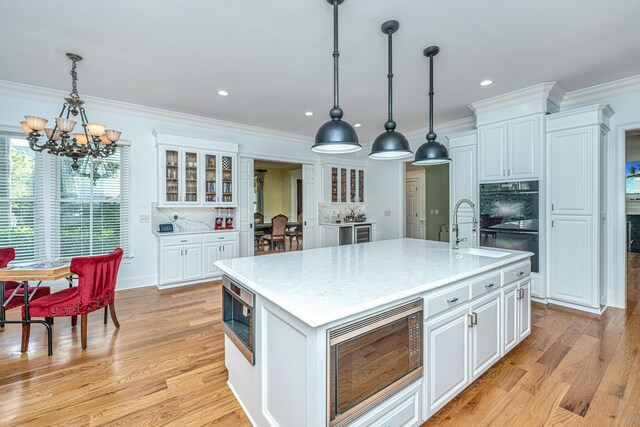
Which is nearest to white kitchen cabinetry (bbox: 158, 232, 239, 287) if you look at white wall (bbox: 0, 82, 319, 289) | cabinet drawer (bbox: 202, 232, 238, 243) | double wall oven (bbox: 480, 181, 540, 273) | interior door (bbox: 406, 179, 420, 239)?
cabinet drawer (bbox: 202, 232, 238, 243)

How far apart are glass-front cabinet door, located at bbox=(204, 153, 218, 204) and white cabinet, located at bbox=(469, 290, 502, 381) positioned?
4.29 meters

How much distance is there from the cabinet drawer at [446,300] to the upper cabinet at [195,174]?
4182 millimetres

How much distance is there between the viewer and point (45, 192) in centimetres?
394

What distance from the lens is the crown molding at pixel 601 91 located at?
3.47 metres

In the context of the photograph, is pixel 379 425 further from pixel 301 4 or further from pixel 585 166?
pixel 585 166

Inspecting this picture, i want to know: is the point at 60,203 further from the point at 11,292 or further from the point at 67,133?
the point at 67,133

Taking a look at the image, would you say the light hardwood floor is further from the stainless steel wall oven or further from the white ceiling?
the white ceiling

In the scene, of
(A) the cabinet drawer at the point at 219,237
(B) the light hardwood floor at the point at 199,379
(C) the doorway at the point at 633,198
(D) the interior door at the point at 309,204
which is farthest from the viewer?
(C) the doorway at the point at 633,198

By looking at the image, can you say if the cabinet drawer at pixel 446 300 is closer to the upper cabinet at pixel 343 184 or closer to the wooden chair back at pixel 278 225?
the upper cabinet at pixel 343 184

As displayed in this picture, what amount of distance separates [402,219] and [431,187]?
1.65m

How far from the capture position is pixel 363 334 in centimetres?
137

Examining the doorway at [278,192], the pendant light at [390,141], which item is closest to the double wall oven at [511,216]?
the pendant light at [390,141]

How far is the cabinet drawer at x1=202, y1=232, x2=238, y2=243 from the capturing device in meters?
4.82

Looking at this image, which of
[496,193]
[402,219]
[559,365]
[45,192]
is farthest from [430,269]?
[45,192]
